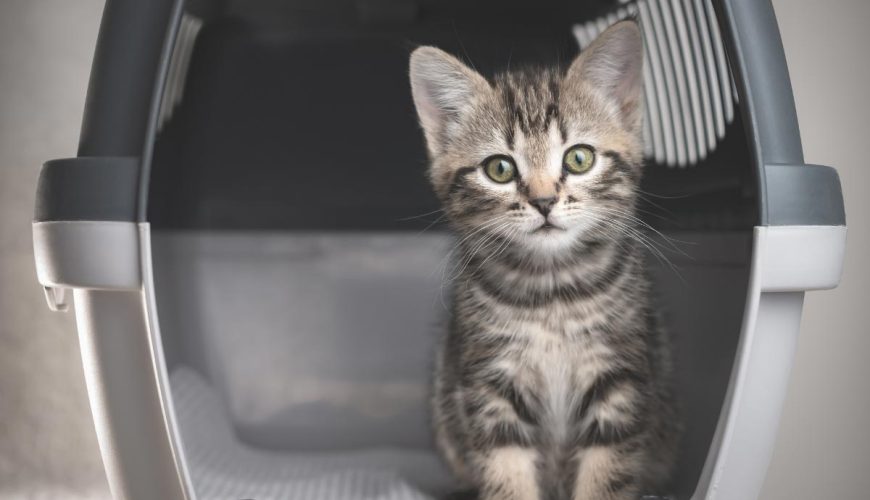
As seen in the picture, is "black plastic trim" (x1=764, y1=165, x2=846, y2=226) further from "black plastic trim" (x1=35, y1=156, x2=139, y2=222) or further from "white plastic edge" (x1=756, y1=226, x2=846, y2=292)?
"black plastic trim" (x1=35, y1=156, x2=139, y2=222)

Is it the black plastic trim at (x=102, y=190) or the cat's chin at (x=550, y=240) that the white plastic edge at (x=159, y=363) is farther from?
the cat's chin at (x=550, y=240)

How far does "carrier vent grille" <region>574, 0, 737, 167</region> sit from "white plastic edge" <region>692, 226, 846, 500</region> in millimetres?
235

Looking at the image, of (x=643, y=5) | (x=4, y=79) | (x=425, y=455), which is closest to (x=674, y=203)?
(x=643, y=5)

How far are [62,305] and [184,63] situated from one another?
0.61 meters

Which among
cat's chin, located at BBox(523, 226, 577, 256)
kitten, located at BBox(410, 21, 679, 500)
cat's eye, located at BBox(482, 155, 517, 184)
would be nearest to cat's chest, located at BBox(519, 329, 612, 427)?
kitten, located at BBox(410, 21, 679, 500)

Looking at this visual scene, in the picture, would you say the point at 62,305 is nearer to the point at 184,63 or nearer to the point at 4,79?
the point at 184,63

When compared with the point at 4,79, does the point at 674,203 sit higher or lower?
lower

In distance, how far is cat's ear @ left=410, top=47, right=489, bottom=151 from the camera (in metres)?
1.10

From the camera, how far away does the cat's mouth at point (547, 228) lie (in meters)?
1.00

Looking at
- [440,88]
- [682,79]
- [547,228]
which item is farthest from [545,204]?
[682,79]

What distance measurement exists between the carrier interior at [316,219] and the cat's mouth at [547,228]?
435 mm

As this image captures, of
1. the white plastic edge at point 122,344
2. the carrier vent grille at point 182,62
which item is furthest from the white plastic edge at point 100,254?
the carrier vent grille at point 182,62

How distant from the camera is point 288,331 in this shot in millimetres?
1678

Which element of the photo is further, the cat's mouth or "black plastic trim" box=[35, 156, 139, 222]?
the cat's mouth
